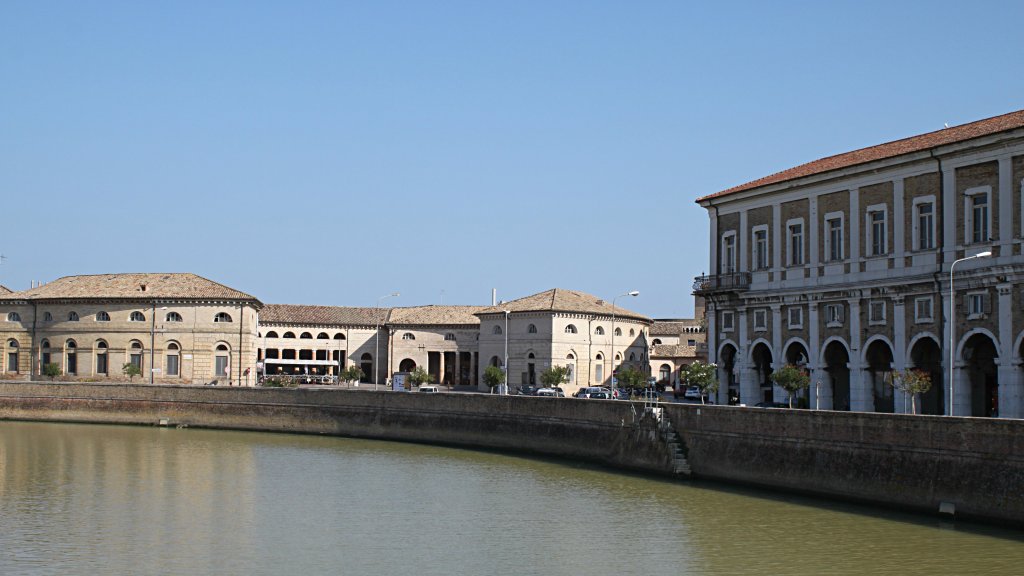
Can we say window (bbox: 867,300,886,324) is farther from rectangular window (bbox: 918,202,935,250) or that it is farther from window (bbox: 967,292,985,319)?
window (bbox: 967,292,985,319)

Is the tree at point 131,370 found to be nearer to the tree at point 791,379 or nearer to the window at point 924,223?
the tree at point 791,379

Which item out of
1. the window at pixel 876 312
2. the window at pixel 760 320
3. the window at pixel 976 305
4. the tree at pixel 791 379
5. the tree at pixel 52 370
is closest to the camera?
the window at pixel 976 305

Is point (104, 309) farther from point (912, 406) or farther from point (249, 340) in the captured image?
point (912, 406)

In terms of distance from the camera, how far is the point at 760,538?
2895cm

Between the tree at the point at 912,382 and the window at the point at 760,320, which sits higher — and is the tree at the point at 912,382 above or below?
below

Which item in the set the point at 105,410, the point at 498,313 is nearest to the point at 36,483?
the point at 105,410

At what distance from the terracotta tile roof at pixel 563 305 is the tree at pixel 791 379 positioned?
124 ft

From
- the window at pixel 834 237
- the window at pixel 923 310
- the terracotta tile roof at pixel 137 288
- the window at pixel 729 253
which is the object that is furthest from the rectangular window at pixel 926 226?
the terracotta tile roof at pixel 137 288

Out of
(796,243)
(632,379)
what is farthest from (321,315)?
(796,243)

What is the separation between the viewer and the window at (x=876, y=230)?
144 feet

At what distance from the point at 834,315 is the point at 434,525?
72.7 ft

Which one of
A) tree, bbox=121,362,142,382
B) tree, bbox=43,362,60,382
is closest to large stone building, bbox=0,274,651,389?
tree, bbox=121,362,142,382

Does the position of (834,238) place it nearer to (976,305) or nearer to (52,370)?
(976,305)

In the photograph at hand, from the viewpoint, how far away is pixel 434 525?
31.2 metres
